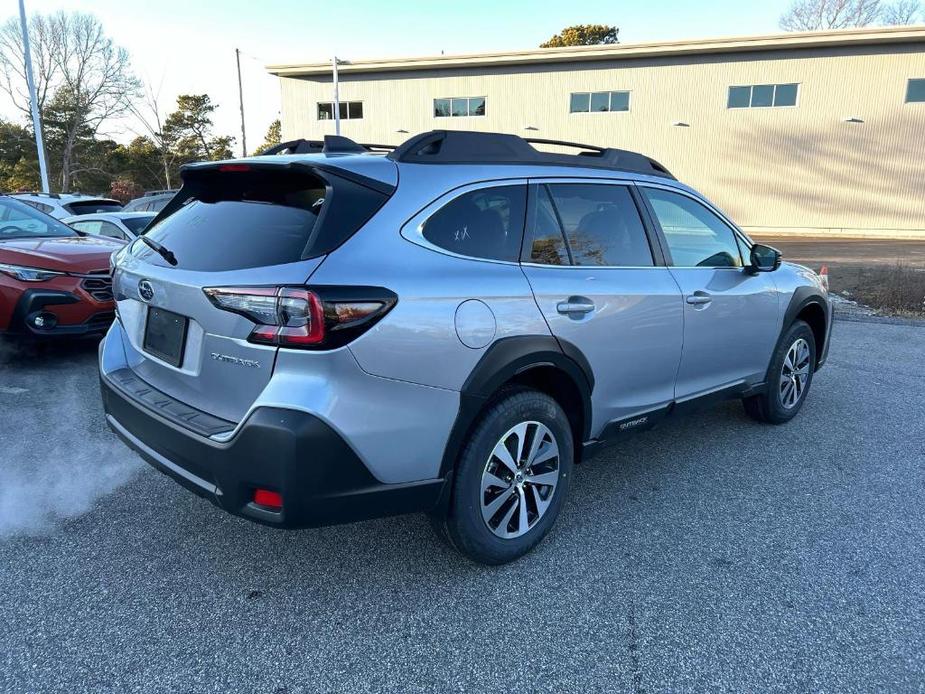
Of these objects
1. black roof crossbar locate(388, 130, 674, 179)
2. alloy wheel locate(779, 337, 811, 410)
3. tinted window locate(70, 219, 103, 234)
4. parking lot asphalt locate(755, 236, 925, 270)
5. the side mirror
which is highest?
black roof crossbar locate(388, 130, 674, 179)

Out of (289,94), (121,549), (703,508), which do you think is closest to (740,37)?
(289,94)

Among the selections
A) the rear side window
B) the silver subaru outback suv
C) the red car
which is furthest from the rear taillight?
the red car

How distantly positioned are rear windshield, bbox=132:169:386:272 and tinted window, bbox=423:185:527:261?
0.29m

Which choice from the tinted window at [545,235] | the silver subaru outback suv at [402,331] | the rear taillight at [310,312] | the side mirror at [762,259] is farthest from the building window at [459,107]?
the rear taillight at [310,312]

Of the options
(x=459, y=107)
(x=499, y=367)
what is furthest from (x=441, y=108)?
(x=499, y=367)

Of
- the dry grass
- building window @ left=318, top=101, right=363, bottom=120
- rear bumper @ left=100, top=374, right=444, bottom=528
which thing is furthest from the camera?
building window @ left=318, top=101, right=363, bottom=120

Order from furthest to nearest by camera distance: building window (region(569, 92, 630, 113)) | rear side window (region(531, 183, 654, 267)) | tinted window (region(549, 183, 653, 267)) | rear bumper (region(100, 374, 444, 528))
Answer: building window (region(569, 92, 630, 113))
tinted window (region(549, 183, 653, 267))
rear side window (region(531, 183, 654, 267))
rear bumper (region(100, 374, 444, 528))

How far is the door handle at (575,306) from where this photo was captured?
2.89 meters

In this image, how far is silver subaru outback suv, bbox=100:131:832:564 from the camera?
2.24 m

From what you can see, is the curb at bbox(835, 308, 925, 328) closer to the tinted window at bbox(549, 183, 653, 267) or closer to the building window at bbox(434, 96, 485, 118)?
the tinted window at bbox(549, 183, 653, 267)

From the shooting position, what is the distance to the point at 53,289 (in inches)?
215

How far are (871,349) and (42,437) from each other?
7.91 meters

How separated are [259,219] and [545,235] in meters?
1.26

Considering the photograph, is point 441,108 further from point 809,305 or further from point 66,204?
point 809,305
